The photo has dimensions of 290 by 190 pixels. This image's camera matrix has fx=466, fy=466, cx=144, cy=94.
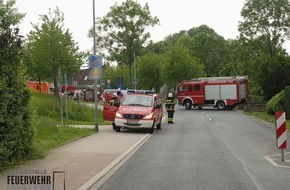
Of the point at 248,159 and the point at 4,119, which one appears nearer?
the point at 4,119

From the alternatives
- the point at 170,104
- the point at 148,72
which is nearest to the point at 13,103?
the point at 170,104

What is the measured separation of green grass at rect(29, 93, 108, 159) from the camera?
12.6 m

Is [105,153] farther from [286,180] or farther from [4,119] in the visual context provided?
[286,180]

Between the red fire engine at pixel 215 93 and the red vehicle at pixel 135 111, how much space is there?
24274mm

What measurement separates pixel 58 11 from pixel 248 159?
80.9 ft

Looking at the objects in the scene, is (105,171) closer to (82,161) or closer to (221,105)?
(82,161)

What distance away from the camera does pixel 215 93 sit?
156 ft

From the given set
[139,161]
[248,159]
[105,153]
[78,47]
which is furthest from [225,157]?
[78,47]

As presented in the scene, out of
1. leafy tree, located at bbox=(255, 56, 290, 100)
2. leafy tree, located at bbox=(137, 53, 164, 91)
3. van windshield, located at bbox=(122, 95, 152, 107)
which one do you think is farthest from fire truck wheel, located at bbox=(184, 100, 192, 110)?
van windshield, located at bbox=(122, 95, 152, 107)

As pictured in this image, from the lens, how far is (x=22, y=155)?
1166 centimetres

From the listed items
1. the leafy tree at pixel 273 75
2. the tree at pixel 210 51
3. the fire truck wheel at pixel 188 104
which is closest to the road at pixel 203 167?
the leafy tree at pixel 273 75

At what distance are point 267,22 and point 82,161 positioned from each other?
5301 cm

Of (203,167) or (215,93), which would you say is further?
(215,93)

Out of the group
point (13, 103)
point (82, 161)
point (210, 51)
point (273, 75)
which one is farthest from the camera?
point (210, 51)
